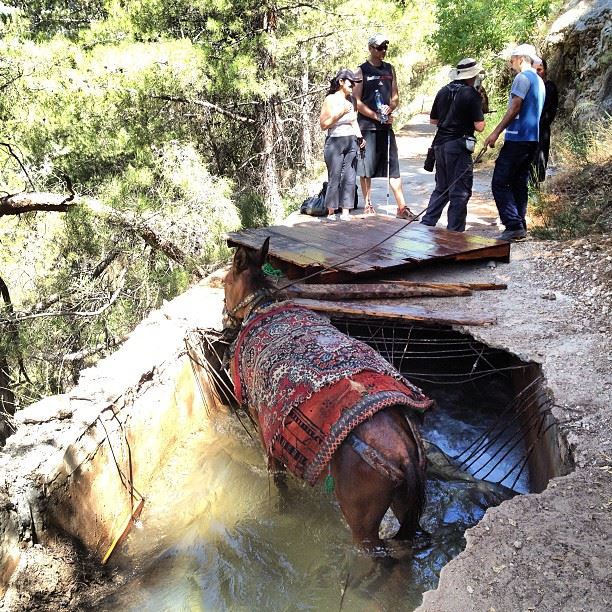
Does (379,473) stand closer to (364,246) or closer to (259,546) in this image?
(259,546)

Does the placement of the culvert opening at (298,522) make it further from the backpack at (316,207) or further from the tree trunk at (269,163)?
the tree trunk at (269,163)

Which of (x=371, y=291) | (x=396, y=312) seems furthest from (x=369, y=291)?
(x=396, y=312)

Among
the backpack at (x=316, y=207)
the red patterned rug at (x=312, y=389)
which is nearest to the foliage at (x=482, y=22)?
the backpack at (x=316, y=207)

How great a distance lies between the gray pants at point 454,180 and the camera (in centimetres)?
604

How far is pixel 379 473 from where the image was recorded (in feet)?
8.16

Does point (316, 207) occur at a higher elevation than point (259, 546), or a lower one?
higher

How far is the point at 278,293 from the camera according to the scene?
13.4 feet

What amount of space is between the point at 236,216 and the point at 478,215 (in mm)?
3835

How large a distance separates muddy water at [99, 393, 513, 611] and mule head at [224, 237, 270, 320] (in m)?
1.23

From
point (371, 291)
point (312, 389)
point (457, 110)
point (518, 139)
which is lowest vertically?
point (371, 291)

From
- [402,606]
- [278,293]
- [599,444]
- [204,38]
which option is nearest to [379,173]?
[278,293]

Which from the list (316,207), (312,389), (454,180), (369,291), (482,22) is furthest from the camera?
(482,22)

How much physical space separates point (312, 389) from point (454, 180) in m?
3.97

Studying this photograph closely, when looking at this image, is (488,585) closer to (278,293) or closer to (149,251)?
(278,293)
